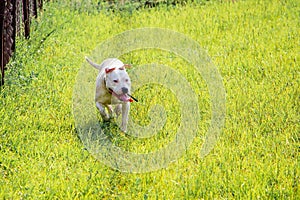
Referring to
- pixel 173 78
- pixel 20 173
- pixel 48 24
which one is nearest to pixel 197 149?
pixel 20 173

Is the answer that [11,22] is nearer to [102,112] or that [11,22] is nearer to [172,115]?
[102,112]

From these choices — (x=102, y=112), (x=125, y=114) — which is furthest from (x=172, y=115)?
(x=102, y=112)

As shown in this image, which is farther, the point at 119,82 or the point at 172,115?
the point at 172,115

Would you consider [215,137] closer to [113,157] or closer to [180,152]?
[180,152]

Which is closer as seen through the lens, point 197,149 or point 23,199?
point 23,199

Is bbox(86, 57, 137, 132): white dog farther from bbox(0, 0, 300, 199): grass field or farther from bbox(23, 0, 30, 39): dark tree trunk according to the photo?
bbox(23, 0, 30, 39): dark tree trunk

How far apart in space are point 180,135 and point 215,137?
0.37 meters

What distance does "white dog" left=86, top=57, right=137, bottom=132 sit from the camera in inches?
251

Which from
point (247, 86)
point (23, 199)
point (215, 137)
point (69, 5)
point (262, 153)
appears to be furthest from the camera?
point (69, 5)

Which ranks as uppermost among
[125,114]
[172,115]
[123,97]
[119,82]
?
[119,82]

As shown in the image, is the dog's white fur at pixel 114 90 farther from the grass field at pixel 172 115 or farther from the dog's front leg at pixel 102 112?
the grass field at pixel 172 115

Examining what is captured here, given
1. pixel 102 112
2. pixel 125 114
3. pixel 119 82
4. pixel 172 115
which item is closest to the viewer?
pixel 119 82

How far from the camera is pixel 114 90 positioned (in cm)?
642

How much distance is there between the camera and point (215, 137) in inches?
252
